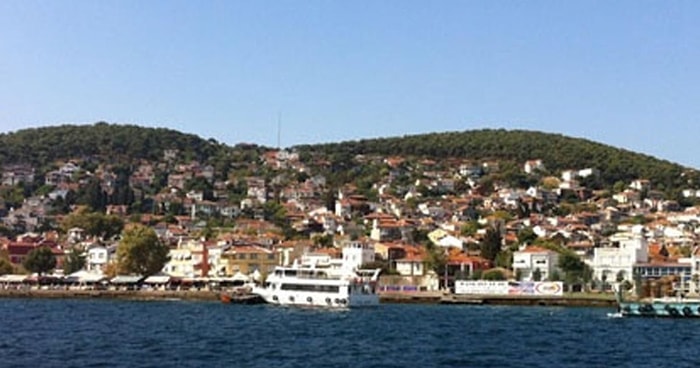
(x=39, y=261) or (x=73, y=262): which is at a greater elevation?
(x=73, y=262)

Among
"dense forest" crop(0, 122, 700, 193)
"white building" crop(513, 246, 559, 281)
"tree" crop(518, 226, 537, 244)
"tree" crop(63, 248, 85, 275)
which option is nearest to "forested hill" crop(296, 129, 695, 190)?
"dense forest" crop(0, 122, 700, 193)

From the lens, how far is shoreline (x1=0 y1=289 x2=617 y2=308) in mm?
78500

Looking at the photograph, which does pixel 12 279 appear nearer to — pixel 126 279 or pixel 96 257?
pixel 126 279

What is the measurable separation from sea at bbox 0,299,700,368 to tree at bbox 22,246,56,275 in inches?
1224

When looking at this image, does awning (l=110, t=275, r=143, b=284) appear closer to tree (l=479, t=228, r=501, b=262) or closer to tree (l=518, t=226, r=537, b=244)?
tree (l=479, t=228, r=501, b=262)

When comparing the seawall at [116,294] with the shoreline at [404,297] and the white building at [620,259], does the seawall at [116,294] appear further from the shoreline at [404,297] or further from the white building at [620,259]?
the white building at [620,259]

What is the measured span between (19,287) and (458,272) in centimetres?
3590

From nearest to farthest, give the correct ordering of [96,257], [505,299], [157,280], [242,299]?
1. [242,299]
2. [505,299]
3. [157,280]
4. [96,257]

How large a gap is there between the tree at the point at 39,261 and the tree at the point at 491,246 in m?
38.7

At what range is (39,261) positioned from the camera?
9831cm

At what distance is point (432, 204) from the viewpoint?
15250cm

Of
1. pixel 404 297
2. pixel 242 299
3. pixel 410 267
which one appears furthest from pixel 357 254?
pixel 242 299

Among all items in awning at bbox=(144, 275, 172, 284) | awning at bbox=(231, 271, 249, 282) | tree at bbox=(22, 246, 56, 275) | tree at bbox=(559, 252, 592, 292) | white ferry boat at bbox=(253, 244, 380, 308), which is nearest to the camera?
white ferry boat at bbox=(253, 244, 380, 308)

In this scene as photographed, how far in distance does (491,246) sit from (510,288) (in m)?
15.6
